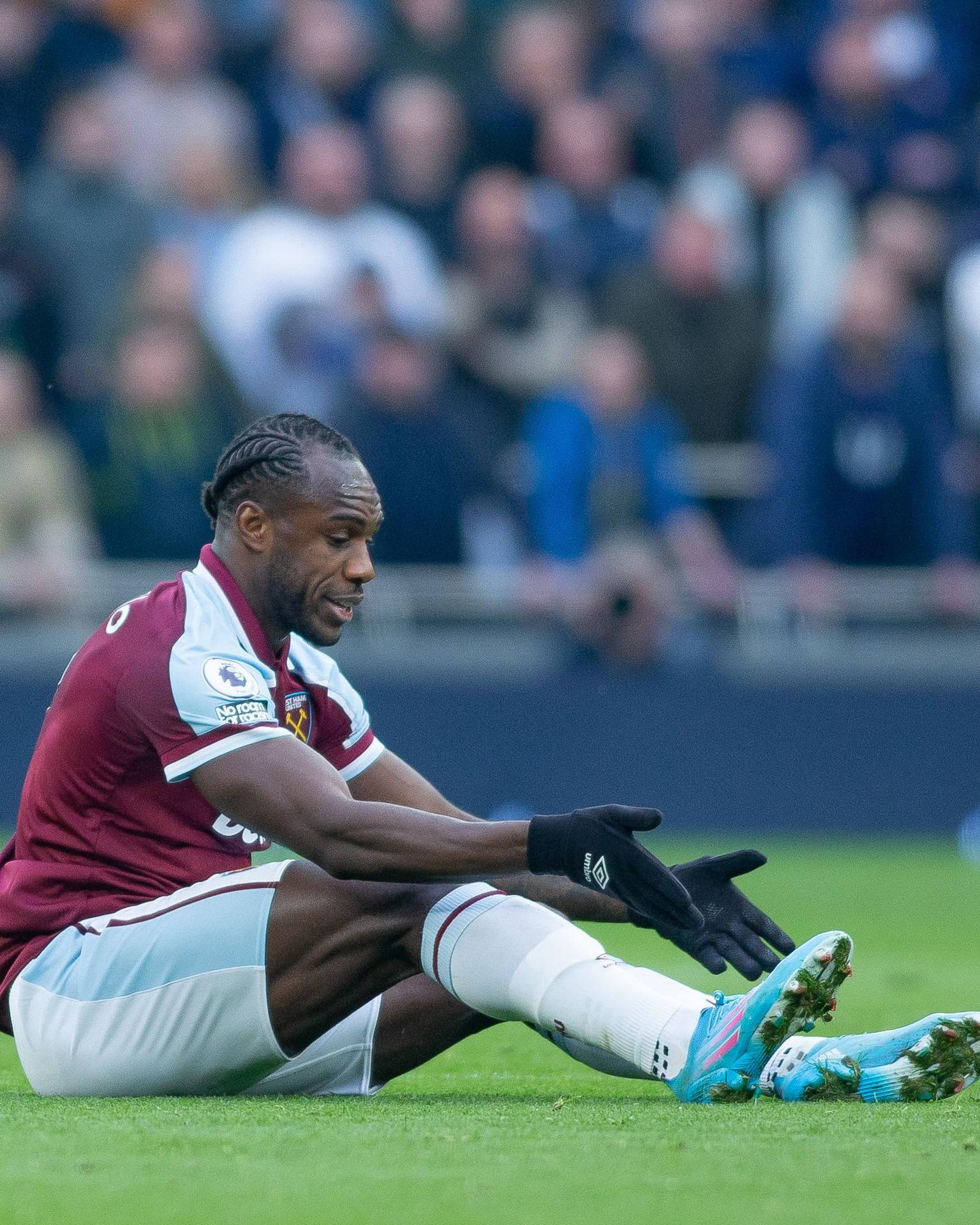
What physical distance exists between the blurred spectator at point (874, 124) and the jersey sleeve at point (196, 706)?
28.9 ft

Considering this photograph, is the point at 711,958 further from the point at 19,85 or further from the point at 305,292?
the point at 19,85

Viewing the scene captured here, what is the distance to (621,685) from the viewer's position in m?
11.3

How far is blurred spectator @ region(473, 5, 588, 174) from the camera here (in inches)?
475

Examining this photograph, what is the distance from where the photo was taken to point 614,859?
3836 millimetres

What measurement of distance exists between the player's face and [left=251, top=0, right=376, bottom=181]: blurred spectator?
25.5 ft

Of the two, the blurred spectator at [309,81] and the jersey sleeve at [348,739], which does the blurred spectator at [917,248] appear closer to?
the blurred spectator at [309,81]

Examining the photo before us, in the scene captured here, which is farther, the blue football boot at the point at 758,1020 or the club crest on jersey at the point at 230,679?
the club crest on jersey at the point at 230,679

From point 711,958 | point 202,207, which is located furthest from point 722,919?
point 202,207

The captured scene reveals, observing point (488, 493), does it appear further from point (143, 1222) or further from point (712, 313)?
point (143, 1222)

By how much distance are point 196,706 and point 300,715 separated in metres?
0.52

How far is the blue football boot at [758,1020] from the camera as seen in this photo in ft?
12.4

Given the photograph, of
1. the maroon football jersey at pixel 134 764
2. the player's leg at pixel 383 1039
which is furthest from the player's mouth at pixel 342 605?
the player's leg at pixel 383 1039

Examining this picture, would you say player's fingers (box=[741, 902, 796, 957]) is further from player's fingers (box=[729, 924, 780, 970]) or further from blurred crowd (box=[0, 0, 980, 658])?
blurred crowd (box=[0, 0, 980, 658])

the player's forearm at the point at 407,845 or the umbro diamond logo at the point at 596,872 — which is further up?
the player's forearm at the point at 407,845
